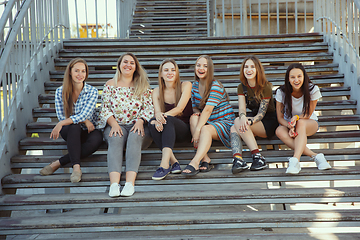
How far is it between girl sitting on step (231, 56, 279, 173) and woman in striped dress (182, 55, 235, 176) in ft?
0.43

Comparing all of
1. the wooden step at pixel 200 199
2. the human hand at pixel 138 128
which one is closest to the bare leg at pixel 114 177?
the wooden step at pixel 200 199

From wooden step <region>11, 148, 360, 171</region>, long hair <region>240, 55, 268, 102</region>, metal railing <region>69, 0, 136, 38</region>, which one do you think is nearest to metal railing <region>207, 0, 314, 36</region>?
metal railing <region>69, 0, 136, 38</region>

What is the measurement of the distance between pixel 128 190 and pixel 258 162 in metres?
1.07

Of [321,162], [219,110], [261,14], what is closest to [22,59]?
[219,110]

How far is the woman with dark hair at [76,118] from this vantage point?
2.58 m

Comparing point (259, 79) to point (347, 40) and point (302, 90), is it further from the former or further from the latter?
point (347, 40)

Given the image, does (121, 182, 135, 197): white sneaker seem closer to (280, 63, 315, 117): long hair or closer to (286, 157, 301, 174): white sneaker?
(286, 157, 301, 174): white sneaker

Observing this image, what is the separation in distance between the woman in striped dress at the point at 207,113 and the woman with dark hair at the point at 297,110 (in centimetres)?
47

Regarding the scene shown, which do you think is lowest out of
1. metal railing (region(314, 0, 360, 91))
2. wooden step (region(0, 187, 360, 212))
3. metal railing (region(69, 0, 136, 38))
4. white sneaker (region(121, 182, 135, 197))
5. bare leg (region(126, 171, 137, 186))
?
wooden step (region(0, 187, 360, 212))

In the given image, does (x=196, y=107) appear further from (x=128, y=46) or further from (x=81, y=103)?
(x=128, y=46)

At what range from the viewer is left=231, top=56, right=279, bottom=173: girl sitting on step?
2.63 metres

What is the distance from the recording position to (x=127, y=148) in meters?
→ 2.53

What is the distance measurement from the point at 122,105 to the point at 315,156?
5.70 ft

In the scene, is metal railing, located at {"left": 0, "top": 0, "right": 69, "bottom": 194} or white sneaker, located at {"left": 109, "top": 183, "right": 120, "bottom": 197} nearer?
white sneaker, located at {"left": 109, "top": 183, "right": 120, "bottom": 197}
